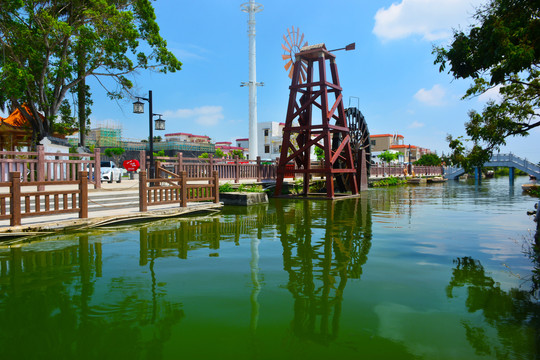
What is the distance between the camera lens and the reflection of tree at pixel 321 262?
139 inches

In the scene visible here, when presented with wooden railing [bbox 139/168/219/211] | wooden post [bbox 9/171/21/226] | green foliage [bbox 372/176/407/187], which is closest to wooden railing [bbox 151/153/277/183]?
wooden railing [bbox 139/168/219/211]

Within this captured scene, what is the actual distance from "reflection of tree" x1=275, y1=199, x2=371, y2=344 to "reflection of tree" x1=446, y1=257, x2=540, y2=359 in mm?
1177

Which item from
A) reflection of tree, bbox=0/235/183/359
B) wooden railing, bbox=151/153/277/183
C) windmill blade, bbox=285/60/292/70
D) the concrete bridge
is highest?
windmill blade, bbox=285/60/292/70

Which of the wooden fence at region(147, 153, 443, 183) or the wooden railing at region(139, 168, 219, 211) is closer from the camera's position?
the wooden railing at region(139, 168, 219, 211)

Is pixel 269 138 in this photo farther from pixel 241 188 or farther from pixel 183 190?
pixel 183 190

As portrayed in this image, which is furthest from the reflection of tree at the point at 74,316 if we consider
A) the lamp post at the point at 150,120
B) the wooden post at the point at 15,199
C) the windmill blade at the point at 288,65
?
the windmill blade at the point at 288,65

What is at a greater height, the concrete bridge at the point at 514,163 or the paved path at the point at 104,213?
the concrete bridge at the point at 514,163

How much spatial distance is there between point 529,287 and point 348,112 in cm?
1785

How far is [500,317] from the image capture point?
11.8ft

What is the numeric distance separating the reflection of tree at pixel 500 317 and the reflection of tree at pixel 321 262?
3.86 feet

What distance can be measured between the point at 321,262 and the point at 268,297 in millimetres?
1707

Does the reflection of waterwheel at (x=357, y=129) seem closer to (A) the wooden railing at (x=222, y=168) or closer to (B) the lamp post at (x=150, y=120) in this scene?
(A) the wooden railing at (x=222, y=168)

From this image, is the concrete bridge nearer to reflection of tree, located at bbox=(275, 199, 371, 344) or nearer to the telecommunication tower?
the telecommunication tower

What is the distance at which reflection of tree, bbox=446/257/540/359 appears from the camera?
9.80 feet
